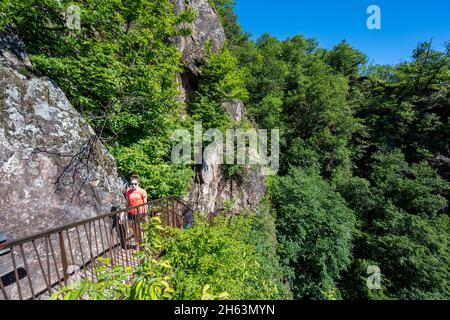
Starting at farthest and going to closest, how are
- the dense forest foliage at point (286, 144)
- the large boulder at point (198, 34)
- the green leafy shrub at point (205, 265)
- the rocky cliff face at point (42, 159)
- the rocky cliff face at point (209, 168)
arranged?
1. the large boulder at point (198, 34)
2. the rocky cliff face at point (209, 168)
3. the dense forest foliage at point (286, 144)
4. the rocky cliff face at point (42, 159)
5. the green leafy shrub at point (205, 265)

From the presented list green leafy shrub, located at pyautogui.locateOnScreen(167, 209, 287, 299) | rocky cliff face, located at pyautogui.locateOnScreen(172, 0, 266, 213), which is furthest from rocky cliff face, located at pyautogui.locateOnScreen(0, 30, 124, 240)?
rocky cliff face, located at pyautogui.locateOnScreen(172, 0, 266, 213)

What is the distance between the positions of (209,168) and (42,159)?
6342 millimetres

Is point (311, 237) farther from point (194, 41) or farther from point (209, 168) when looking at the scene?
point (194, 41)

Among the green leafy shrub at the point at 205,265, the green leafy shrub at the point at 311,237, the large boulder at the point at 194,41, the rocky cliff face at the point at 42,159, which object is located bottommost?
the green leafy shrub at the point at 311,237

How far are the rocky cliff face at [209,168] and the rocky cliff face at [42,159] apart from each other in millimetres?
4693

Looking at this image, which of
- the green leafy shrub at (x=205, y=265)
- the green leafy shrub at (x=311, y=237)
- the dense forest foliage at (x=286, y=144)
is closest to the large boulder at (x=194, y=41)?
the dense forest foliage at (x=286, y=144)

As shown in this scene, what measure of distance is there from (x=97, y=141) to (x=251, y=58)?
16.7 metres

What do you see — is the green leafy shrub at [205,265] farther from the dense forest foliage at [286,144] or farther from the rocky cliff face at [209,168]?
the rocky cliff face at [209,168]

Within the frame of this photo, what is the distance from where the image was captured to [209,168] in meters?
9.29

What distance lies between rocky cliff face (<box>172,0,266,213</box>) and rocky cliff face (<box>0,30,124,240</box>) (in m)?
4.69

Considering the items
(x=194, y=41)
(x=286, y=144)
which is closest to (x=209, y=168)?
(x=194, y=41)

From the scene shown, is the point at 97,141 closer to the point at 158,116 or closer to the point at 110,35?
the point at 158,116

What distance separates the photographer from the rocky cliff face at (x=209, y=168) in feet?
29.5
